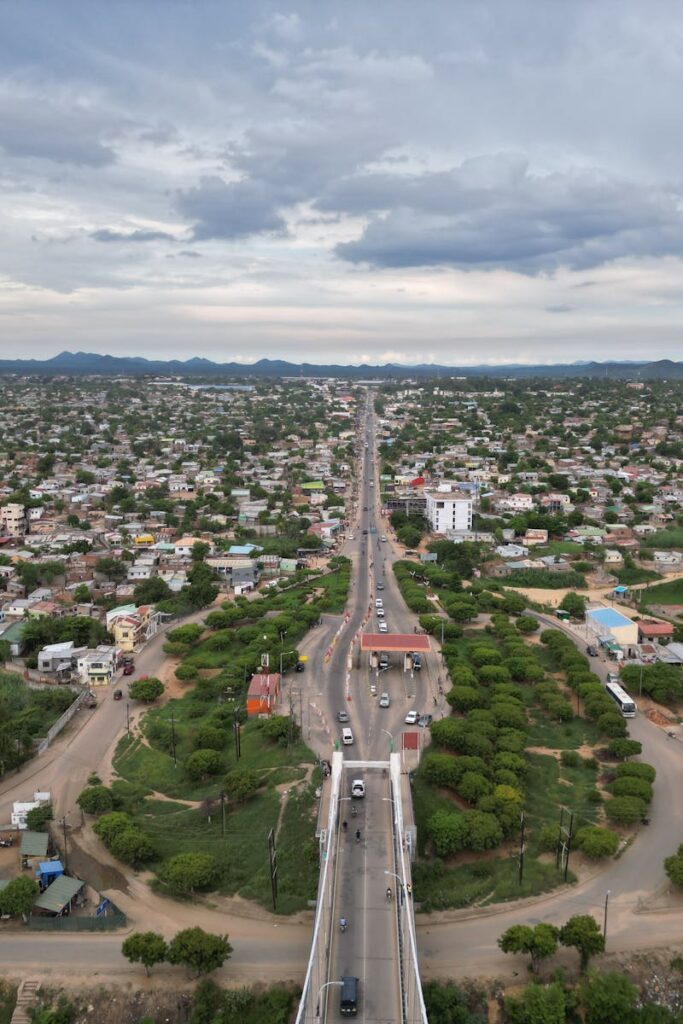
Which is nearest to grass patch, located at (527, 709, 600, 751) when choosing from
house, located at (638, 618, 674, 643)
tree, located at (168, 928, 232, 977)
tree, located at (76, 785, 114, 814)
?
house, located at (638, 618, 674, 643)

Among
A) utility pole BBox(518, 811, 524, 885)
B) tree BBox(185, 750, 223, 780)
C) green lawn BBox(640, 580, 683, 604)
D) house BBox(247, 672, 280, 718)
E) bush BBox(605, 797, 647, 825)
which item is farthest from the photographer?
green lawn BBox(640, 580, 683, 604)

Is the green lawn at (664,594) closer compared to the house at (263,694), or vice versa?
the house at (263,694)

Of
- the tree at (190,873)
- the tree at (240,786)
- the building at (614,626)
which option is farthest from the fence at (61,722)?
the building at (614,626)

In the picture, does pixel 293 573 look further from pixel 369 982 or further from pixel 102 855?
pixel 369 982

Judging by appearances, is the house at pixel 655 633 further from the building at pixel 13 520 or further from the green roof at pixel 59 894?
the building at pixel 13 520

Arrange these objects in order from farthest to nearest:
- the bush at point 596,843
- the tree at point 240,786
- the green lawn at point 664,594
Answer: the green lawn at point 664,594, the tree at point 240,786, the bush at point 596,843

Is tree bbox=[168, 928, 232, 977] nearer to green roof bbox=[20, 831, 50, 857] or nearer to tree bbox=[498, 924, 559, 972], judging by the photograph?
green roof bbox=[20, 831, 50, 857]

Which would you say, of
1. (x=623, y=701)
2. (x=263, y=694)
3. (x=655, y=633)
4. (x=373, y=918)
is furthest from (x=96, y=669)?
(x=655, y=633)
